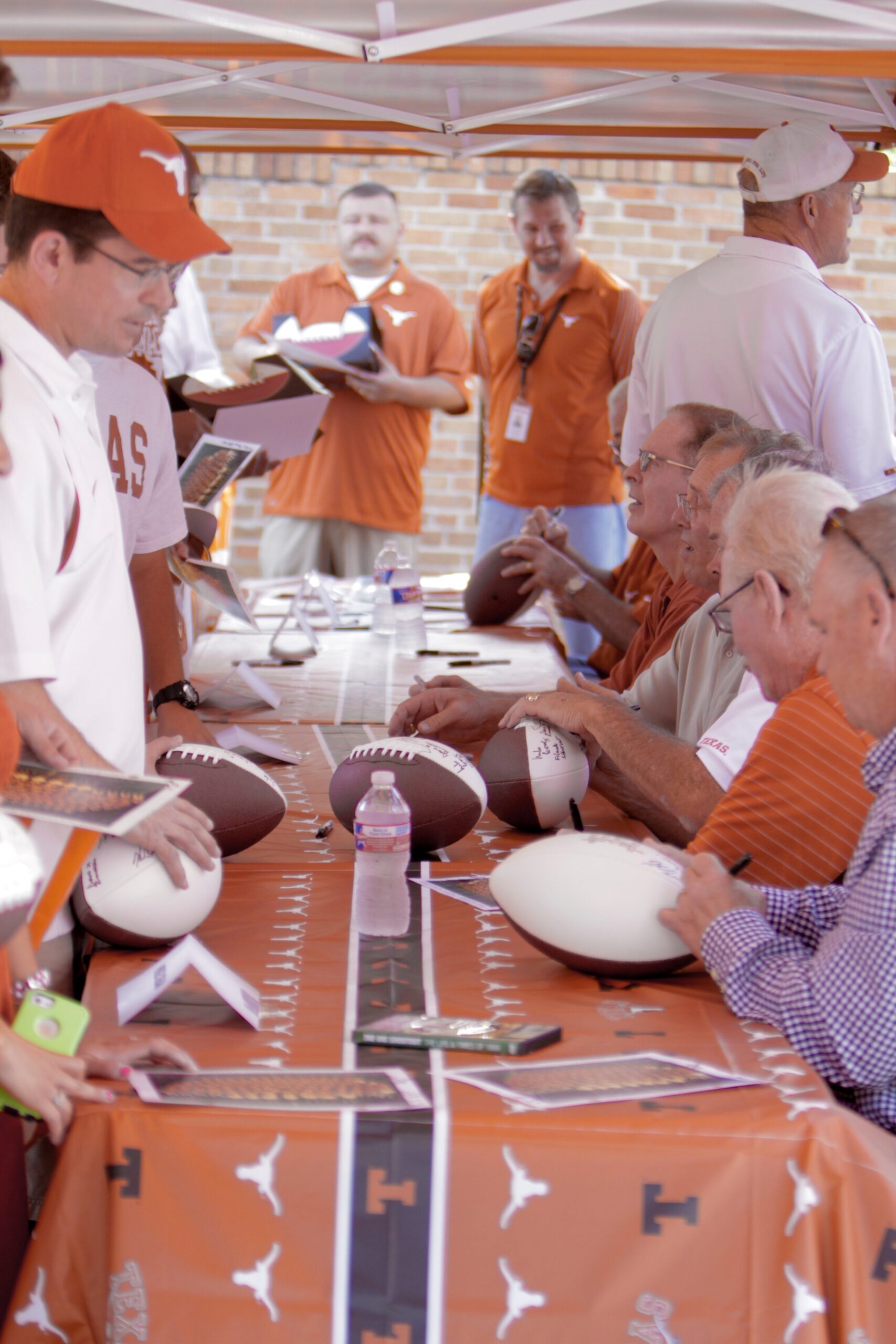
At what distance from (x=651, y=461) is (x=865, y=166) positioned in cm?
109

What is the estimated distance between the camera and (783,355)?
3.33 m

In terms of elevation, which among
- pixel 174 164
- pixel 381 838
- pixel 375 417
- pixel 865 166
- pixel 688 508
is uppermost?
pixel 865 166

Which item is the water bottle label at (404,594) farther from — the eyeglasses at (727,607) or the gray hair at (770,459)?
the eyeglasses at (727,607)

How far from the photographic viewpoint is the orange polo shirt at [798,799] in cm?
178

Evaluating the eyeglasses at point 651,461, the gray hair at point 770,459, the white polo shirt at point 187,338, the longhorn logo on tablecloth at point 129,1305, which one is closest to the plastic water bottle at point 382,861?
the longhorn logo on tablecloth at point 129,1305

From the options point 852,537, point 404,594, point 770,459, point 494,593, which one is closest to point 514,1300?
point 852,537

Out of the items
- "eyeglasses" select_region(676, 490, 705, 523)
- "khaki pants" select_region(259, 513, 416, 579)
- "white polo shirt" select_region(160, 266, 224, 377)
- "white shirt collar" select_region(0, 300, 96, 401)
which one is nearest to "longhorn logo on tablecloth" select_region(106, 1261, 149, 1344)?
"white shirt collar" select_region(0, 300, 96, 401)

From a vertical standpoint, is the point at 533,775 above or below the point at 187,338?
below

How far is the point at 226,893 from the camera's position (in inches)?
79.4

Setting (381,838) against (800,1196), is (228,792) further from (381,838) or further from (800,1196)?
(800,1196)

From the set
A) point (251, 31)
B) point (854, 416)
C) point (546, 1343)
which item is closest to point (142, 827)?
point (546, 1343)

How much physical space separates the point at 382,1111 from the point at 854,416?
2442 mm

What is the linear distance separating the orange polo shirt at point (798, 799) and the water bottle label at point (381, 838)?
1.33ft

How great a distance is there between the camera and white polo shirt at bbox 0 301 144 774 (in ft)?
5.03
